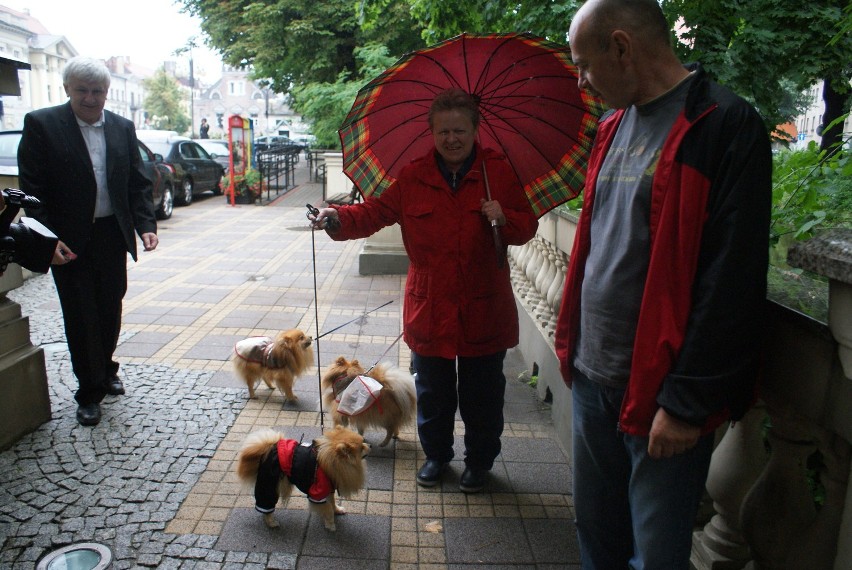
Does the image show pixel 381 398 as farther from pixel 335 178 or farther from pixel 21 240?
pixel 335 178

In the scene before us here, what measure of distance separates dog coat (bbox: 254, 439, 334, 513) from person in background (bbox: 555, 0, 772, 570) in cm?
134

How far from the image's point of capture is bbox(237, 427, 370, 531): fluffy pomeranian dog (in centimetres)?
294

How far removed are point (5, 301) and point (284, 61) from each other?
1916 cm

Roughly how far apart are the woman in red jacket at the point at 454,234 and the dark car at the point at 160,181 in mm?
10670

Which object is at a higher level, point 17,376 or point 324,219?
point 324,219

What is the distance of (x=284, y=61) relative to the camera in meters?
21.4

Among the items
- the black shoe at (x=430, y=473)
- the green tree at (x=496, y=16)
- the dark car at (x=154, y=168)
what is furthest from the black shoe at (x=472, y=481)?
the dark car at (x=154, y=168)

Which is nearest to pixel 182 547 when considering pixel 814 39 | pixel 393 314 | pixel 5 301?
pixel 5 301

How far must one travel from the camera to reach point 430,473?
3.47 m

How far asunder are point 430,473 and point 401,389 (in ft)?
1.75

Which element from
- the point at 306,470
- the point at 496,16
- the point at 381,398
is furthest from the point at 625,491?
the point at 496,16

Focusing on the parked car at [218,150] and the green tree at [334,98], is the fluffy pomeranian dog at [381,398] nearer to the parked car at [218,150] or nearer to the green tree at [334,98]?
the green tree at [334,98]

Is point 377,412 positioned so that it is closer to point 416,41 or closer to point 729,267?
point 729,267

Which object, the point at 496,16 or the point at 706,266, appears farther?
the point at 496,16
